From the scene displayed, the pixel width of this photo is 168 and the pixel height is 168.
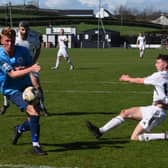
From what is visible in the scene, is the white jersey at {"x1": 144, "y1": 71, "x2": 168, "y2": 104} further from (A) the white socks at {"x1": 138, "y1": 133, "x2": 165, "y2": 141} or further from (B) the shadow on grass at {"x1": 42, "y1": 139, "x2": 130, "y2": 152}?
(B) the shadow on grass at {"x1": 42, "y1": 139, "x2": 130, "y2": 152}

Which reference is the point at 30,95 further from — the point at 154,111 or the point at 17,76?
the point at 154,111

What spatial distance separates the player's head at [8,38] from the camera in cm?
882

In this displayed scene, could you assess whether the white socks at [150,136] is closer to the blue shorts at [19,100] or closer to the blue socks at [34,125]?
the blue socks at [34,125]

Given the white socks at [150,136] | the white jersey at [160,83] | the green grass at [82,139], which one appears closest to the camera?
the green grass at [82,139]

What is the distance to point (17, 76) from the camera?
28.5 feet

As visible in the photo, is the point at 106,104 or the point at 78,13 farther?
the point at 78,13

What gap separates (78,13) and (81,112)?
442 ft

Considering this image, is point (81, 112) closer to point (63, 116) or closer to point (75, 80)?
point (63, 116)

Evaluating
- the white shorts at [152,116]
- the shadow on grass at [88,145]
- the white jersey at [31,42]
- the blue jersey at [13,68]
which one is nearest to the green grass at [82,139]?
the shadow on grass at [88,145]

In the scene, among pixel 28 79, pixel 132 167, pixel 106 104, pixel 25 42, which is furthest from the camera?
pixel 106 104

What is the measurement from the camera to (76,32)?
90312mm

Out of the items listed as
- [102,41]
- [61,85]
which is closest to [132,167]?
[61,85]

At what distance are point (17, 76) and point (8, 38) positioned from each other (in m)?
0.62

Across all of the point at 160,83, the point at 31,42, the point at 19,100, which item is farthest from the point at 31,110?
the point at 31,42
